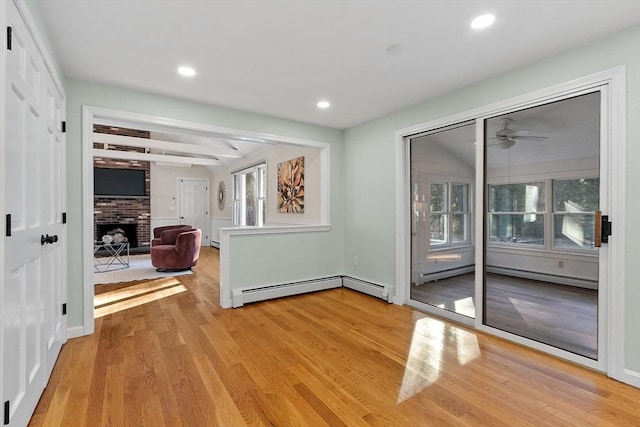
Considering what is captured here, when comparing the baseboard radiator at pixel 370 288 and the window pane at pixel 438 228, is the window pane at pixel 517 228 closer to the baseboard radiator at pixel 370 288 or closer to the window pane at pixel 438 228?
the window pane at pixel 438 228

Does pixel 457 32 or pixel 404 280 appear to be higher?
pixel 457 32

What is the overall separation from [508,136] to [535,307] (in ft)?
5.71

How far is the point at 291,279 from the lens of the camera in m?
4.21

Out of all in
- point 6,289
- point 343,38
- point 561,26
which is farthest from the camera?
point 343,38

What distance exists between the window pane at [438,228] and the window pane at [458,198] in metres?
0.18

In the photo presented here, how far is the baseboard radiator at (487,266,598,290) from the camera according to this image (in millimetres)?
2578

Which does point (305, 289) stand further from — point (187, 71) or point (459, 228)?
point (187, 71)

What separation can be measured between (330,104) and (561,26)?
82.6 inches

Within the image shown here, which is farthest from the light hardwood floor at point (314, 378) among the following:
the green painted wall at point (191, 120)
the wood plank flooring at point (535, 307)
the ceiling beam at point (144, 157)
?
the ceiling beam at point (144, 157)

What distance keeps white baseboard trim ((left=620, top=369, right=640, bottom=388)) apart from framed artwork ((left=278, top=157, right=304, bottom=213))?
3906mm

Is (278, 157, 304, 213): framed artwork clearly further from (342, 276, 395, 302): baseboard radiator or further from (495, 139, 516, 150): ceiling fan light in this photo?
(495, 139, 516, 150): ceiling fan light

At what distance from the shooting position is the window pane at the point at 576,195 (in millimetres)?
2316

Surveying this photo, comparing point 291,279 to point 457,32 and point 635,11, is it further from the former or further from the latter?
point 635,11

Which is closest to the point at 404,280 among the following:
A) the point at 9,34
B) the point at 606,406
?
the point at 606,406
